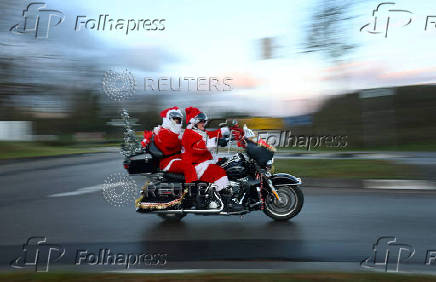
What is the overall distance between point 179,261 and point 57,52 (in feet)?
84.2

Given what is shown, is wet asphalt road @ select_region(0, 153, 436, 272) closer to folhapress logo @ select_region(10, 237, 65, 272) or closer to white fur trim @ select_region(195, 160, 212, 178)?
folhapress logo @ select_region(10, 237, 65, 272)

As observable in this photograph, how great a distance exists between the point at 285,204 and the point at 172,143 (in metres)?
2.06

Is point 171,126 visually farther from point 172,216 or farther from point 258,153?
point 172,216

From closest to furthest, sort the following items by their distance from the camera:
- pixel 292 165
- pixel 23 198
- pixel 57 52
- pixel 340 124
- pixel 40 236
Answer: pixel 40 236 → pixel 23 198 → pixel 292 165 → pixel 340 124 → pixel 57 52

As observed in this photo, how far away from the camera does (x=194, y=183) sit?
7.09 meters

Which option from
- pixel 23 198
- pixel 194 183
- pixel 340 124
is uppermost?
pixel 340 124

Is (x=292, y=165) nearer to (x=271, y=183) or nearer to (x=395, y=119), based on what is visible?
(x=271, y=183)

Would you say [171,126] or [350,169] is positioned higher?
[171,126]

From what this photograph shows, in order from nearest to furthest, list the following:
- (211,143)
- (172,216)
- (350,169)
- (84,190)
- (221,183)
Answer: (211,143), (221,183), (172,216), (84,190), (350,169)

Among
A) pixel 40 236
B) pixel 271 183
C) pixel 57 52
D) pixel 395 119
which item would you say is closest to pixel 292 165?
pixel 271 183

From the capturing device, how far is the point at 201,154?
7.07 m

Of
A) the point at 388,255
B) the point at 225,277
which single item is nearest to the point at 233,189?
the point at 388,255

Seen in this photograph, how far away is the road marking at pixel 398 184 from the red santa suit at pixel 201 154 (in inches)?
217

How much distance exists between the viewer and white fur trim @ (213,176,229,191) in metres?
6.92
